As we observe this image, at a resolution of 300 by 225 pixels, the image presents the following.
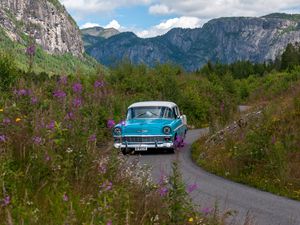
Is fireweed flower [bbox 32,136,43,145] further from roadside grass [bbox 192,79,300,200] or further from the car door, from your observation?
the car door

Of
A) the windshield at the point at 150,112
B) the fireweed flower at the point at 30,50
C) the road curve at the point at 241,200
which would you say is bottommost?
the road curve at the point at 241,200

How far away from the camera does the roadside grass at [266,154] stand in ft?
37.1

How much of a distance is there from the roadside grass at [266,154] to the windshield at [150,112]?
338 cm

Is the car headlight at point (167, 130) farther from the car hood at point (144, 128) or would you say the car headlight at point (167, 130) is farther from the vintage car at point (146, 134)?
the car hood at point (144, 128)

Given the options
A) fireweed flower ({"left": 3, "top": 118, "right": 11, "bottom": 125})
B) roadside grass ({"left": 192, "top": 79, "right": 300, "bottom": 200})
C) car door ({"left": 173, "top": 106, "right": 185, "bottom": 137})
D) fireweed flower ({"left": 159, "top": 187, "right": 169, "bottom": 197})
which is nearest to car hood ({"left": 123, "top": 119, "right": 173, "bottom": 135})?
car door ({"left": 173, "top": 106, "right": 185, "bottom": 137})

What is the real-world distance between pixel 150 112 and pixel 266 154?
6.88m

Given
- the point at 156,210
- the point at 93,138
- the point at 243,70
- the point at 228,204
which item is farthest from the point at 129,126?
the point at 243,70

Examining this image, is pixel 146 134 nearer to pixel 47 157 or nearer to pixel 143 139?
pixel 143 139

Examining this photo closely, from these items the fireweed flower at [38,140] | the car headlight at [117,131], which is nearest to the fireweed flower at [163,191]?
the fireweed flower at [38,140]

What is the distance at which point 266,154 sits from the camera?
39.9 ft

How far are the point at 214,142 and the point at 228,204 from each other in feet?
23.0

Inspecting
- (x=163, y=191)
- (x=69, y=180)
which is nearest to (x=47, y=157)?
(x=69, y=180)

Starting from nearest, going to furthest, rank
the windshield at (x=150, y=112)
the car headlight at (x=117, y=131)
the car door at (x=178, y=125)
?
1. the car headlight at (x=117, y=131)
2. the car door at (x=178, y=125)
3. the windshield at (x=150, y=112)

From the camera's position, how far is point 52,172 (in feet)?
18.6
